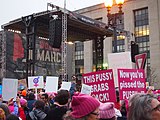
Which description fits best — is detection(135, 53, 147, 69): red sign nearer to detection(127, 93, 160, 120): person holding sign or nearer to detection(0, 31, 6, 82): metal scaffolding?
detection(127, 93, 160, 120): person holding sign

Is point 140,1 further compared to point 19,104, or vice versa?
point 140,1

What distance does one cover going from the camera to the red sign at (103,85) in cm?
523

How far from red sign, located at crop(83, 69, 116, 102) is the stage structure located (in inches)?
394

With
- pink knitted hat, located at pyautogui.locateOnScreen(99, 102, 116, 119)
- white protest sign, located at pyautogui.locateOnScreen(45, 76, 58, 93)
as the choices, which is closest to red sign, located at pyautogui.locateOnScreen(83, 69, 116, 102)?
pink knitted hat, located at pyautogui.locateOnScreen(99, 102, 116, 119)

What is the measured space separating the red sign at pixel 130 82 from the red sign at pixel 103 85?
9.7 inches

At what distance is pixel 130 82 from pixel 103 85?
1.88 feet

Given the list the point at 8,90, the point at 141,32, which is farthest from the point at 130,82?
the point at 141,32

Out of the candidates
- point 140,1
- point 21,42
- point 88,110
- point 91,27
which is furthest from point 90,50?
point 88,110

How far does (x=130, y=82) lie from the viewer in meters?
5.59

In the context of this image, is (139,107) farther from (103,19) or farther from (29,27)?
(103,19)

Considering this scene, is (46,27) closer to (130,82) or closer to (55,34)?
(55,34)

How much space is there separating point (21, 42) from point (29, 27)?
28.6 feet

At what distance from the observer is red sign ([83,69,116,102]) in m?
5.23

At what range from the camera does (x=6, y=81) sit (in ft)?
24.4
